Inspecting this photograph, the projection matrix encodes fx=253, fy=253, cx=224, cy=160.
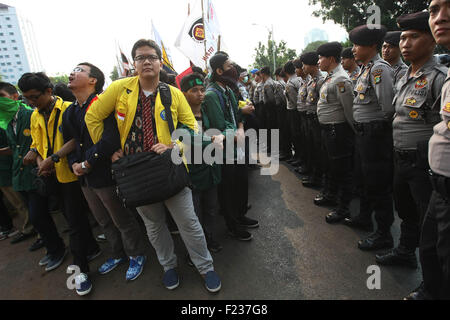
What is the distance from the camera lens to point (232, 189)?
3014 mm

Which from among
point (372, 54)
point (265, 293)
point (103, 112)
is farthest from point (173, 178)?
point (372, 54)

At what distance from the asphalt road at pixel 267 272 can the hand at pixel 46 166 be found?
3.86ft

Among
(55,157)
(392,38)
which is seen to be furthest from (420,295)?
(55,157)

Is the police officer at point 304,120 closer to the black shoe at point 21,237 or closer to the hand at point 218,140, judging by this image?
the hand at point 218,140

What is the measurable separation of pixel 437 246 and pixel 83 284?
289 cm

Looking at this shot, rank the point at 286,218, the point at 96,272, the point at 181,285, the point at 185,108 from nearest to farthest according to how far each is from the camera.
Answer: the point at 185,108
the point at 181,285
the point at 96,272
the point at 286,218

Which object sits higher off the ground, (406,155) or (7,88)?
(7,88)

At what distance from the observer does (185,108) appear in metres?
2.17

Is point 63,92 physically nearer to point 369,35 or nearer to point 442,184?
point 369,35

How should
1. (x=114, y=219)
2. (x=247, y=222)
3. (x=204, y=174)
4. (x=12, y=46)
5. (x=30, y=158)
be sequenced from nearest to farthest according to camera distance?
(x=114, y=219) < (x=204, y=174) < (x=30, y=158) < (x=247, y=222) < (x=12, y=46)

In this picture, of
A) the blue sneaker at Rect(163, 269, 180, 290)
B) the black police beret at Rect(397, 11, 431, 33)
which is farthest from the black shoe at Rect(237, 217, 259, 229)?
the black police beret at Rect(397, 11, 431, 33)

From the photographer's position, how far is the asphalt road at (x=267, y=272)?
7.13ft
